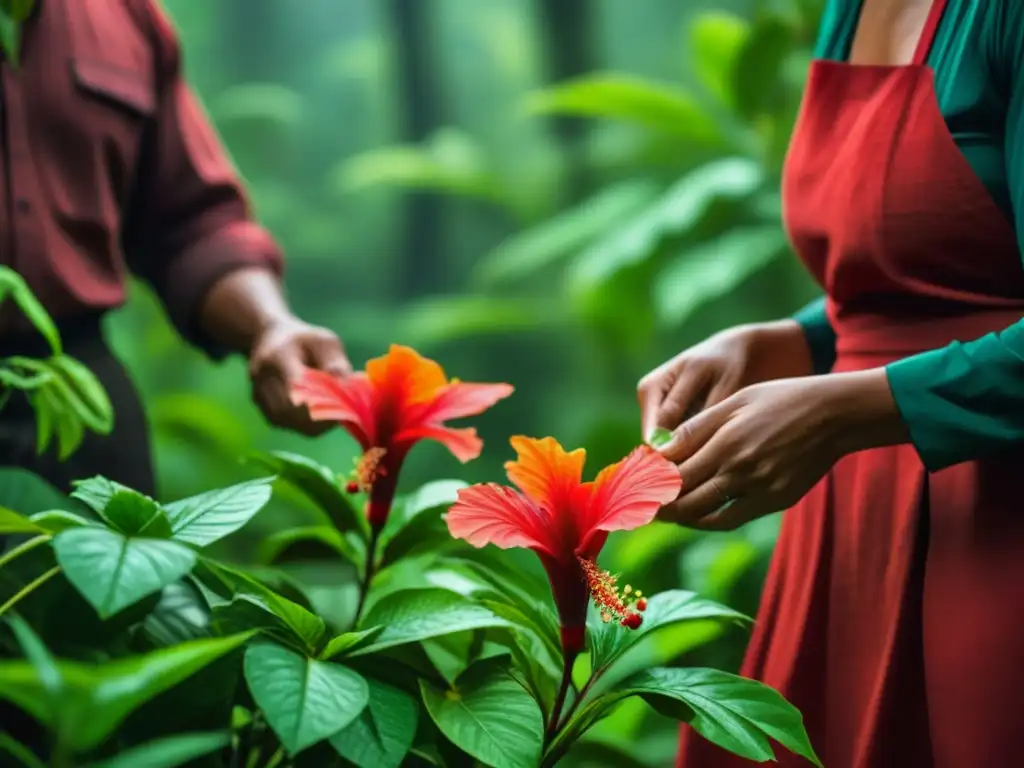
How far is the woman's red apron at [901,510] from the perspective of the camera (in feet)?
2.17

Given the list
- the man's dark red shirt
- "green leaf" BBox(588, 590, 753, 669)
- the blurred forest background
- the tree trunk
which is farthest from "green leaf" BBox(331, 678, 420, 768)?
the tree trunk

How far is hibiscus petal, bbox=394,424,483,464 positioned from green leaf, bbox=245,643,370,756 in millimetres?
229

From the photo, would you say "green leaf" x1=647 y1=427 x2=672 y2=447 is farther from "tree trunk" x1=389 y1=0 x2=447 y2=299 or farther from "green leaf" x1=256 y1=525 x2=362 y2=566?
"tree trunk" x1=389 y1=0 x2=447 y2=299

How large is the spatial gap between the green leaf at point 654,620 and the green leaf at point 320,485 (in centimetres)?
23

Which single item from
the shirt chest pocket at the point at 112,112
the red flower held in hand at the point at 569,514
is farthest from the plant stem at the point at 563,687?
the shirt chest pocket at the point at 112,112

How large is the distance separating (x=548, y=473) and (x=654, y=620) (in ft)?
0.40

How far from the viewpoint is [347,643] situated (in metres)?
0.59

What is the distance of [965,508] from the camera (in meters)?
0.69

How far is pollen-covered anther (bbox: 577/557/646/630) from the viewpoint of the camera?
0.60 meters

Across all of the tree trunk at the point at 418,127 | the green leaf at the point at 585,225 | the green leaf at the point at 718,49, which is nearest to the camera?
the green leaf at the point at 718,49

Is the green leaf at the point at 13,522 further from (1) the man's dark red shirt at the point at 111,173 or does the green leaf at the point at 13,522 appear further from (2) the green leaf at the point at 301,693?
(1) the man's dark red shirt at the point at 111,173

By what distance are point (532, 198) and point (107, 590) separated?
267 centimetres

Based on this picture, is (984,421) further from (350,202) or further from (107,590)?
(350,202)

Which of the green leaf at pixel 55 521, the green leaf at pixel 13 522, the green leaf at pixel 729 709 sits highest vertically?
the green leaf at pixel 13 522
